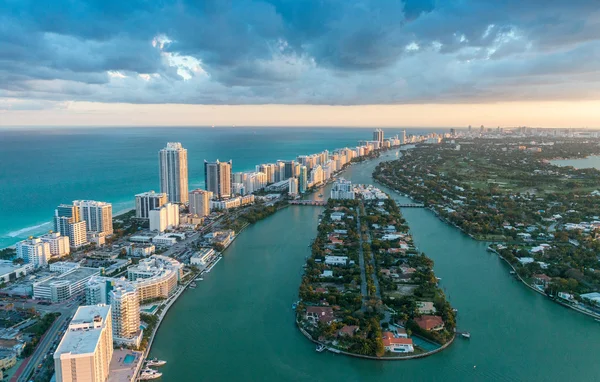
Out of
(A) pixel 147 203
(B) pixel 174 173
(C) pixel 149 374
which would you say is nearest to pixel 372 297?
(C) pixel 149 374

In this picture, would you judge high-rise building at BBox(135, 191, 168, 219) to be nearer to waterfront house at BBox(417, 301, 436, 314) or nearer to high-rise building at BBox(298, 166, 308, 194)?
high-rise building at BBox(298, 166, 308, 194)

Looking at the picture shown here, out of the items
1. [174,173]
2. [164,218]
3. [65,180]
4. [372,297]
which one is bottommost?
[372,297]

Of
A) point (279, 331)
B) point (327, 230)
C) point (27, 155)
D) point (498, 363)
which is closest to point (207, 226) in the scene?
point (327, 230)

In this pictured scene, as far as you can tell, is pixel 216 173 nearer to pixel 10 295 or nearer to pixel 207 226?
pixel 207 226

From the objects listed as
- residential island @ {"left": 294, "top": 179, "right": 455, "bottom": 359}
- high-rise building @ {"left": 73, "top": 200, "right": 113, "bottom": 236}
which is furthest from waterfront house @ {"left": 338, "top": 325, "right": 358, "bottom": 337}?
high-rise building @ {"left": 73, "top": 200, "right": 113, "bottom": 236}

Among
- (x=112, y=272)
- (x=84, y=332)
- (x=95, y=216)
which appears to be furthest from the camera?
(x=95, y=216)

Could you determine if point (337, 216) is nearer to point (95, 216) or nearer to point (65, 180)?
point (95, 216)

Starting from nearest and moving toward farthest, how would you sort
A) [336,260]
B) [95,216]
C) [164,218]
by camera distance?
[336,260] < [95,216] < [164,218]
